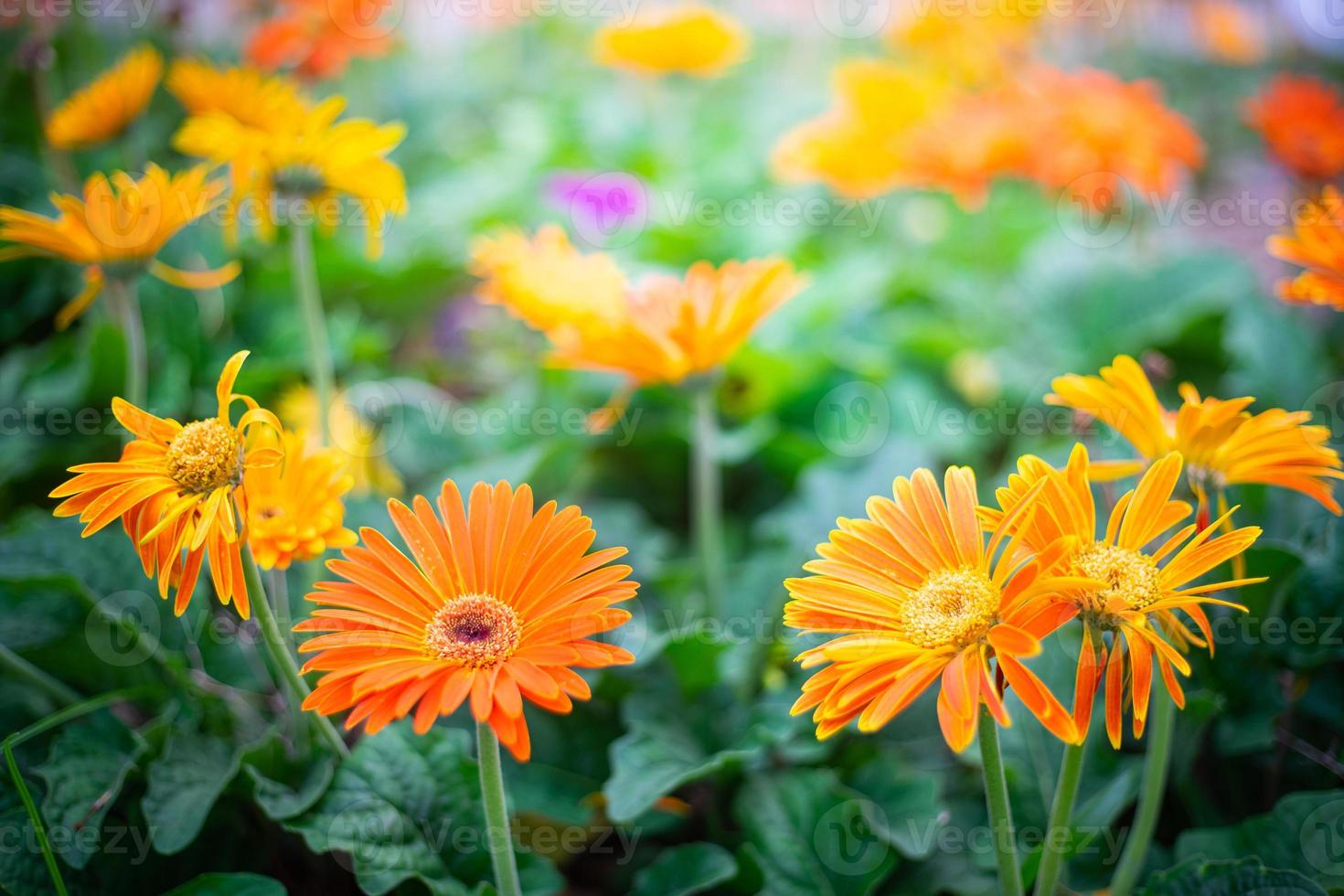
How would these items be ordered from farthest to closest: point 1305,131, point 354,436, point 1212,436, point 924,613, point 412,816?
point 1305,131
point 354,436
point 412,816
point 1212,436
point 924,613

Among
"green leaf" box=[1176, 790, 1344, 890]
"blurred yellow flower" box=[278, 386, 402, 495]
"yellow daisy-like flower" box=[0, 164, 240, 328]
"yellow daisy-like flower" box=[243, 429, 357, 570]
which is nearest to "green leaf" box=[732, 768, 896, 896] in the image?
"green leaf" box=[1176, 790, 1344, 890]

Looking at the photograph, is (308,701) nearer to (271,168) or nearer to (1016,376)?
(271,168)

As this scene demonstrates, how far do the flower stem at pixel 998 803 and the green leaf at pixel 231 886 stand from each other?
0.66 meters

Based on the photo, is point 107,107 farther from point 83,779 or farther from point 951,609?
point 951,609

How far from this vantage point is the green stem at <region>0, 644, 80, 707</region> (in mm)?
1067

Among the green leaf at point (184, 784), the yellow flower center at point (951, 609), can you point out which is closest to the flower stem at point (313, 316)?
the green leaf at point (184, 784)

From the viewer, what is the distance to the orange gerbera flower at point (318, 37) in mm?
1858

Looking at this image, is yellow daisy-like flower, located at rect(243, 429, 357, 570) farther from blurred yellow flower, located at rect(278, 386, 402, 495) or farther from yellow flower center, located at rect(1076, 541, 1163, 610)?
yellow flower center, located at rect(1076, 541, 1163, 610)

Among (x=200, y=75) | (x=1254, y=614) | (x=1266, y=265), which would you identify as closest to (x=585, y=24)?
(x=200, y=75)

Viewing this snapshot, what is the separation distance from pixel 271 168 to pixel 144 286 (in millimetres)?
746

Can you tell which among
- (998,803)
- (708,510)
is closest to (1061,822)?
(998,803)

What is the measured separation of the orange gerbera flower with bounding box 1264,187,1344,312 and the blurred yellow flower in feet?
4.14

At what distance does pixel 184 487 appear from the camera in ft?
2.53

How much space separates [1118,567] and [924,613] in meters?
0.15
